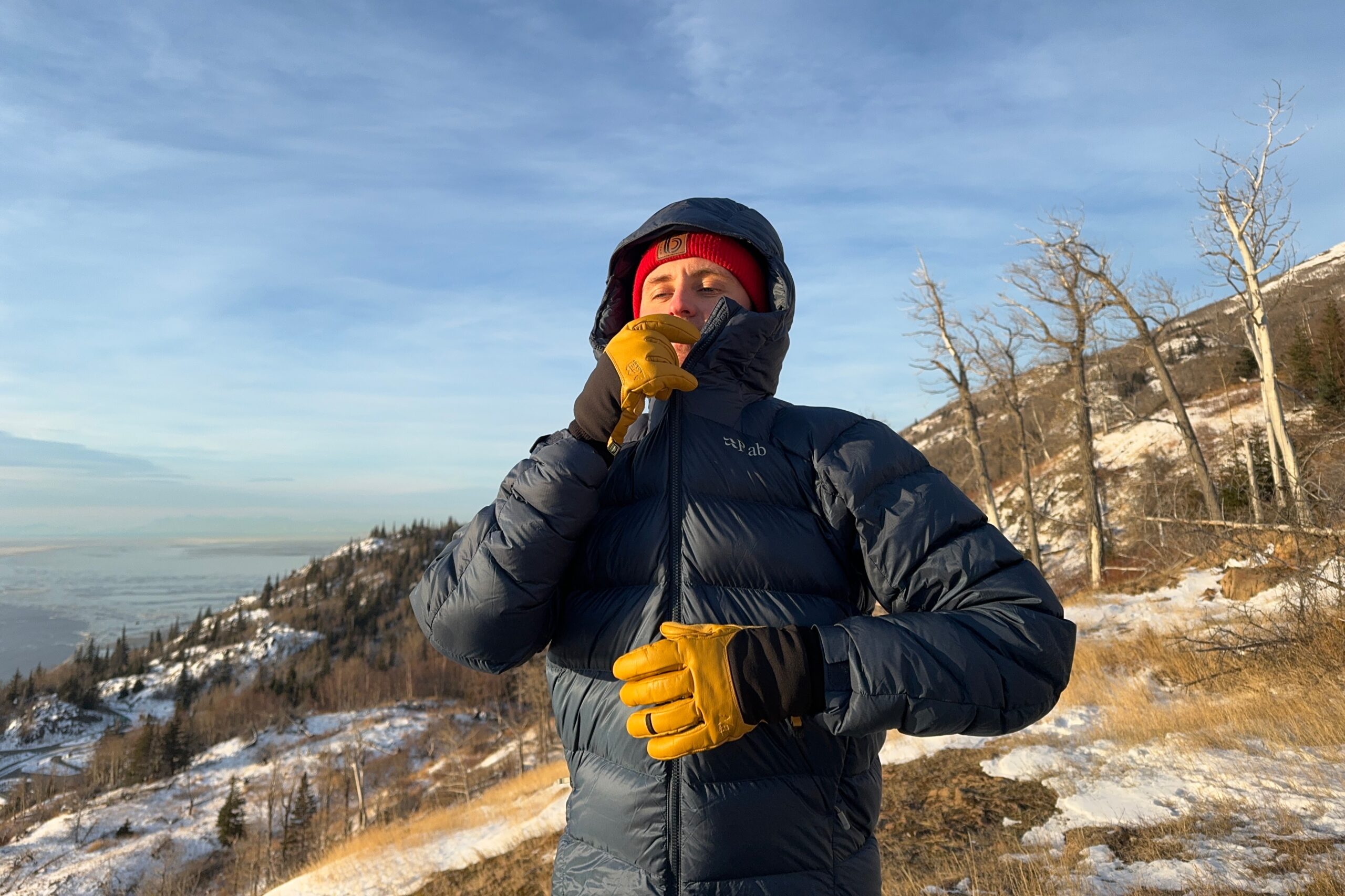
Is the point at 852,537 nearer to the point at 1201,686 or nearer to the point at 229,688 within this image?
the point at 1201,686

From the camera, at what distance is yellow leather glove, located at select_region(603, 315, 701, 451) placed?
1687 millimetres

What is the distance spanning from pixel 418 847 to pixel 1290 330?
2492 inches

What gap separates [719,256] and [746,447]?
80 centimetres

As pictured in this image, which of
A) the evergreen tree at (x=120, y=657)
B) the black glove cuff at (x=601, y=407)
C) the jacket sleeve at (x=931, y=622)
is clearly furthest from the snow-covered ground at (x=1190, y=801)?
the evergreen tree at (x=120, y=657)

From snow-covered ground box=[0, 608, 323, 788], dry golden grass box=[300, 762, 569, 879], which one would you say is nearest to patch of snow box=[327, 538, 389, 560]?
snow-covered ground box=[0, 608, 323, 788]

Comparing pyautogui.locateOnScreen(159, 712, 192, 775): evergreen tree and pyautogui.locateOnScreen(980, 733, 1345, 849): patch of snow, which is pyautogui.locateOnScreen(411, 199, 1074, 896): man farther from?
pyautogui.locateOnScreen(159, 712, 192, 775): evergreen tree

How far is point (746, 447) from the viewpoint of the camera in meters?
1.81

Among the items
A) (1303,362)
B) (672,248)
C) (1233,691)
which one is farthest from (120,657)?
(1303,362)

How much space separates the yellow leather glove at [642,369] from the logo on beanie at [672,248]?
0.54 meters

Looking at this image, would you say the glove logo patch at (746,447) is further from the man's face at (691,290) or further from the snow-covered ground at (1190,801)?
the snow-covered ground at (1190,801)

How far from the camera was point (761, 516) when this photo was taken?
67.1 inches

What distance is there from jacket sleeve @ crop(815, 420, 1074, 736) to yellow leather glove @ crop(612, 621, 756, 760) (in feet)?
0.73

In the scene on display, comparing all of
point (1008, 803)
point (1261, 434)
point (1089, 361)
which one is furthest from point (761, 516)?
point (1261, 434)

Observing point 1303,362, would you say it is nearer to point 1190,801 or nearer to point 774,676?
point 1190,801
